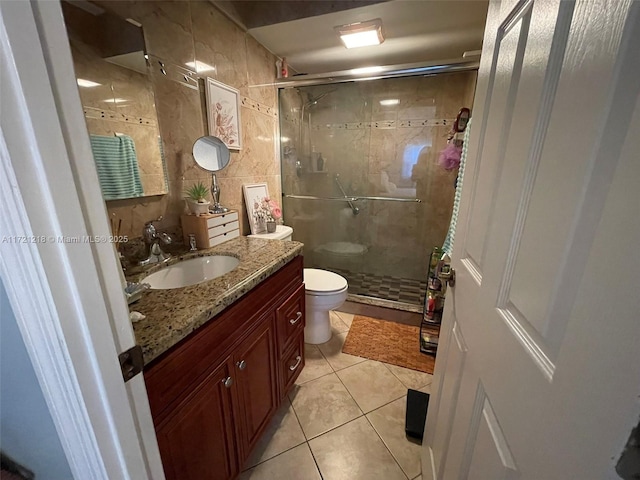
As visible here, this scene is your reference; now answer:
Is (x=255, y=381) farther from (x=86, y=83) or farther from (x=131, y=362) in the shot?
(x=86, y=83)

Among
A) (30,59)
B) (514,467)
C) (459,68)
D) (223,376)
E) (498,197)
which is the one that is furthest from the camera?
(459,68)

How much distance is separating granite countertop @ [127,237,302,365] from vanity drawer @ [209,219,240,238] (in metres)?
0.14

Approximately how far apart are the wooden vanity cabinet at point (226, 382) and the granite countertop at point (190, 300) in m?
0.05

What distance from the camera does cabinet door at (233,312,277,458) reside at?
963 millimetres

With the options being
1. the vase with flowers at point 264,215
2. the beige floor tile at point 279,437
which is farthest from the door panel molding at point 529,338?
the vase with flowers at point 264,215

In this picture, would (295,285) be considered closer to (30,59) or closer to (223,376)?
(223,376)

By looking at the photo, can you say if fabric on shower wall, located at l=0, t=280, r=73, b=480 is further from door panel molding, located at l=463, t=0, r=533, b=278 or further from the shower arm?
the shower arm

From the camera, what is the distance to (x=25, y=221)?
1.12ft

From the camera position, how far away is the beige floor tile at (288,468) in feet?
3.63

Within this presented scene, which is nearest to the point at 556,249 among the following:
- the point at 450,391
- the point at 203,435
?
the point at 450,391

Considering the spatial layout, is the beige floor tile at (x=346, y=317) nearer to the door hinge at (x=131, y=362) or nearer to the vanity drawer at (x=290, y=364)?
the vanity drawer at (x=290, y=364)

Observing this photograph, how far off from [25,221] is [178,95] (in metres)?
1.24

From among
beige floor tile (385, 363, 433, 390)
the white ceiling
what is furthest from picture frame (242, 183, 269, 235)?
beige floor tile (385, 363, 433, 390)

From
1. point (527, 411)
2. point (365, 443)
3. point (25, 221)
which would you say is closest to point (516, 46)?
point (527, 411)
